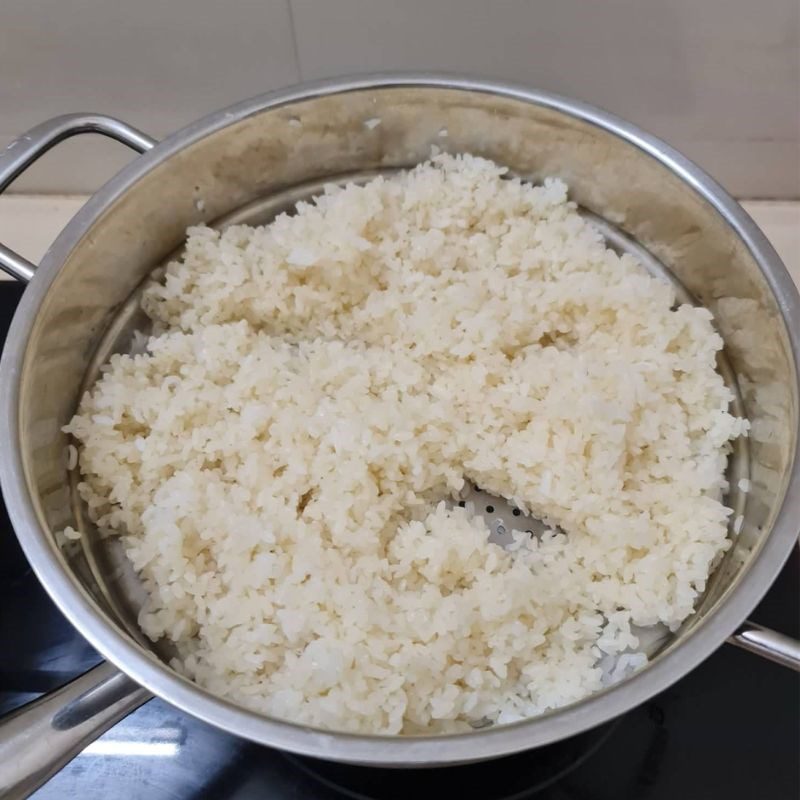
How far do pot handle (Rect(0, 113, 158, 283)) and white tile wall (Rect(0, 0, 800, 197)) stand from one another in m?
0.23

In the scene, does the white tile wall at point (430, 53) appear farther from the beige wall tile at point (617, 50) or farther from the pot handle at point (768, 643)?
the pot handle at point (768, 643)

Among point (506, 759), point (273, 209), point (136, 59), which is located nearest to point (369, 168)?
point (273, 209)

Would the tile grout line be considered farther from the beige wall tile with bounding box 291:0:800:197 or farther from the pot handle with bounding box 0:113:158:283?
the pot handle with bounding box 0:113:158:283

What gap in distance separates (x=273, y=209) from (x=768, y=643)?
0.86 meters

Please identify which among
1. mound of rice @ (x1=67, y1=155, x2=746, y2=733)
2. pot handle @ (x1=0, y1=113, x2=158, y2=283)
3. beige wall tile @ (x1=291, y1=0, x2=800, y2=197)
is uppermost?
Result: beige wall tile @ (x1=291, y1=0, x2=800, y2=197)

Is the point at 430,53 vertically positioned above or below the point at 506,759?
above

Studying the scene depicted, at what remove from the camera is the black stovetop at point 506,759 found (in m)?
0.95

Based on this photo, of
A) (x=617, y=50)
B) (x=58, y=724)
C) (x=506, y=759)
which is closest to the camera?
(x=58, y=724)

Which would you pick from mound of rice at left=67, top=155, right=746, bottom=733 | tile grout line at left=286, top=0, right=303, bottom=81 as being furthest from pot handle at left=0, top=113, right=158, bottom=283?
tile grout line at left=286, top=0, right=303, bottom=81

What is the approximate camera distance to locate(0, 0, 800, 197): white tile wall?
1166mm

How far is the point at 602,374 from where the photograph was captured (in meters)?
1.08

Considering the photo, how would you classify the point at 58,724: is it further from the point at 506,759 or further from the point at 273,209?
the point at 273,209

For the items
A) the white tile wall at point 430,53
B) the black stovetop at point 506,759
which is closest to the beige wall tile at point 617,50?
the white tile wall at point 430,53

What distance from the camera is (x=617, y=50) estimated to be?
A: 3.96 feet
